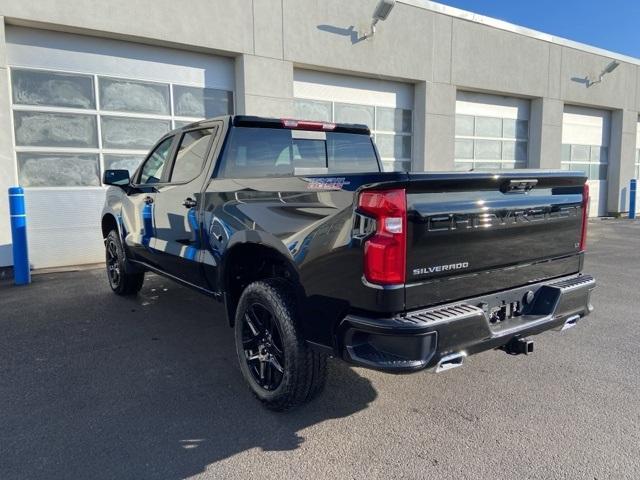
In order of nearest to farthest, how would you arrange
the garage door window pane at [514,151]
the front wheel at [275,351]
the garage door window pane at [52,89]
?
the front wheel at [275,351] < the garage door window pane at [52,89] < the garage door window pane at [514,151]

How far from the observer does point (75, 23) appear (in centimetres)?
778

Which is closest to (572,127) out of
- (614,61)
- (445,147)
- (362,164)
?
(614,61)

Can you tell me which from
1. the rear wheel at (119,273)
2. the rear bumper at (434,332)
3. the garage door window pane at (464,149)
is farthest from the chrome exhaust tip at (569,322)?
the garage door window pane at (464,149)

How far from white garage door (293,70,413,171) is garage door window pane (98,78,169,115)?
281cm

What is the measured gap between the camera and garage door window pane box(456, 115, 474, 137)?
43.1ft

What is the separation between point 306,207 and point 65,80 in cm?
708

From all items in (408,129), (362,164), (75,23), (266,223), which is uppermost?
(75,23)

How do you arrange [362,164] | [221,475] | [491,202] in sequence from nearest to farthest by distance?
[221,475] → [491,202] → [362,164]

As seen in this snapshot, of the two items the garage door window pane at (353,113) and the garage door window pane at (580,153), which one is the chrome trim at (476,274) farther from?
the garage door window pane at (580,153)

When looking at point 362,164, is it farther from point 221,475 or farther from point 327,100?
point 327,100

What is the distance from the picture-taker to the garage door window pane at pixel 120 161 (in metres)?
8.62

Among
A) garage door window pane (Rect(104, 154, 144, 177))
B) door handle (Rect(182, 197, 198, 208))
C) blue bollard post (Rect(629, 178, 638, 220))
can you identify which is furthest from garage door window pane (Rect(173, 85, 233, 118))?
blue bollard post (Rect(629, 178, 638, 220))

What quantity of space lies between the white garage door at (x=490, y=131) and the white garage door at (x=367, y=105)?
1.84m

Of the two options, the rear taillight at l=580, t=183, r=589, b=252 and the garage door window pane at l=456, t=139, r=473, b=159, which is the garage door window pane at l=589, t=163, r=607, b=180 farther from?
the rear taillight at l=580, t=183, r=589, b=252
